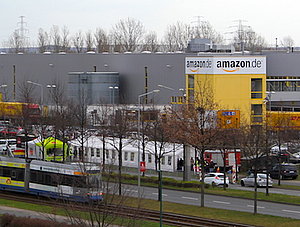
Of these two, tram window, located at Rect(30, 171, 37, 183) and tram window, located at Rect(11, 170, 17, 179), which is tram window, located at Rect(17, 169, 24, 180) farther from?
tram window, located at Rect(30, 171, 37, 183)

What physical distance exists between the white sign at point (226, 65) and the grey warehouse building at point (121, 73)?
1099 centimetres

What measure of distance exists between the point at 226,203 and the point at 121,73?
54.0m

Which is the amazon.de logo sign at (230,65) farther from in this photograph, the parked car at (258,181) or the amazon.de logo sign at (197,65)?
the parked car at (258,181)

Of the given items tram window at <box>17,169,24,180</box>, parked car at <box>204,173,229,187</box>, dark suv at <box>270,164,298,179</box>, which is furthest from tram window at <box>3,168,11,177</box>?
dark suv at <box>270,164,298,179</box>

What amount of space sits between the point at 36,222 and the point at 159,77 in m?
59.2

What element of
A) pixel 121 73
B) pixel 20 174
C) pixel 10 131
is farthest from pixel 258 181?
pixel 121 73

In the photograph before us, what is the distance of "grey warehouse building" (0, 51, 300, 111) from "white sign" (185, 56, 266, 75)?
11.0m

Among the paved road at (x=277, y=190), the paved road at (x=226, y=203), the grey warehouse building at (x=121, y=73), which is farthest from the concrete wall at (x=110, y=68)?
the paved road at (x=226, y=203)

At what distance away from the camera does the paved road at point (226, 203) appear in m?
33.4

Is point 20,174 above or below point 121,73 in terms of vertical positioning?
below

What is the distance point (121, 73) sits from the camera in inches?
3484

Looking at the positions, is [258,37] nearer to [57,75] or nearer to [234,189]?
[57,75]

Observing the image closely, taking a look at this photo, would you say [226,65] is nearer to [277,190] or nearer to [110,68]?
[110,68]

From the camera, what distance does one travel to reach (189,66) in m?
67.5
